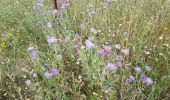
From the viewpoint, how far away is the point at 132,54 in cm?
309

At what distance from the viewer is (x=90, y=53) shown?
9.07 ft

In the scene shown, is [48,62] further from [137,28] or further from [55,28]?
[137,28]

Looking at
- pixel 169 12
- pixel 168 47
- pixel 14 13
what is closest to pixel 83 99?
pixel 168 47

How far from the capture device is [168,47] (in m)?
3.09

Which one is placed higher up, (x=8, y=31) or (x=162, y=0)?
(x=162, y=0)

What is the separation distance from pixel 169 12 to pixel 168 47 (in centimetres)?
85

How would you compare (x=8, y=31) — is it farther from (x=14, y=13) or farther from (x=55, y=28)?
(x=55, y=28)

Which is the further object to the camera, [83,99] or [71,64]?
[71,64]

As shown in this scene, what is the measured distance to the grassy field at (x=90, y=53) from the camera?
8.52ft

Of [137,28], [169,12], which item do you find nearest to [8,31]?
[137,28]

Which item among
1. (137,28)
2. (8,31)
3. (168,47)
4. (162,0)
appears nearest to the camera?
(168,47)

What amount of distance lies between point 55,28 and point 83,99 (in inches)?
54.4

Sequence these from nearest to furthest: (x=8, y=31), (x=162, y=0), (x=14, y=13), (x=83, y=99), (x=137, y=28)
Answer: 1. (x=83, y=99)
2. (x=137, y=28)
3. (x=162, y=0)
4. (x=8, y=31)
5. (x=14, y=13)

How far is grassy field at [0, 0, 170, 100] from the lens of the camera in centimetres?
260
